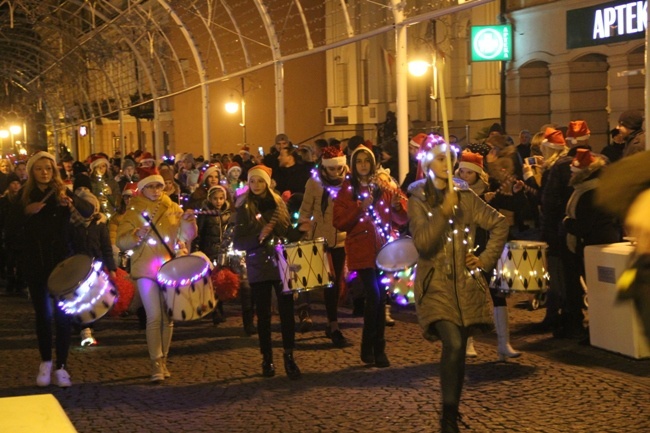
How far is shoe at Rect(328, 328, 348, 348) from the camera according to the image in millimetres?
→ 10539

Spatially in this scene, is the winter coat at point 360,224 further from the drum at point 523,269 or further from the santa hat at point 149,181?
the santa hat at point 149,181

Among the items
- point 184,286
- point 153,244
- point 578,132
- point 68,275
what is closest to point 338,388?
point 184,286

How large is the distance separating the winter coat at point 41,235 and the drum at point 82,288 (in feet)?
0.33

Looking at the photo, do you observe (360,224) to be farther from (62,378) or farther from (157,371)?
(62,378)

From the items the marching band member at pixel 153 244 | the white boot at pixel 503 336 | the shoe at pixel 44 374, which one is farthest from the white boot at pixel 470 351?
the shoe at pixel 44 374

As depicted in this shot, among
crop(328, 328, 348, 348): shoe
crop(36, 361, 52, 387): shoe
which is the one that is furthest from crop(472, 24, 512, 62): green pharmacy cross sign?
crop(36, 361, 52, 387): shoe

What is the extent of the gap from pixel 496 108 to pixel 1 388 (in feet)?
72.9

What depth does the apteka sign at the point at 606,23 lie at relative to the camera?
18594 mm

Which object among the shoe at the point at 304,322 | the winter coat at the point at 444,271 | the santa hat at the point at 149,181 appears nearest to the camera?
the winter coat at the point at 444,271

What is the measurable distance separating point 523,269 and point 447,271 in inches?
101

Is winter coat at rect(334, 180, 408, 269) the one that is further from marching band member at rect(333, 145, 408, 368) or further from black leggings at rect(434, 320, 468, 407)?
black leggings at rect(434, 320, 468, 407)

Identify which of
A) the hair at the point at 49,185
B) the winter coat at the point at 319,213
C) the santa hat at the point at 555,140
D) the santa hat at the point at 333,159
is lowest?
the winter coat at the point at 319,213

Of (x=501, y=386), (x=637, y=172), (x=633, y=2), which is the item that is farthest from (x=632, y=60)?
(x=637, y=172)

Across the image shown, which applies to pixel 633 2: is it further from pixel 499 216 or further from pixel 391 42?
pixel 391 42
